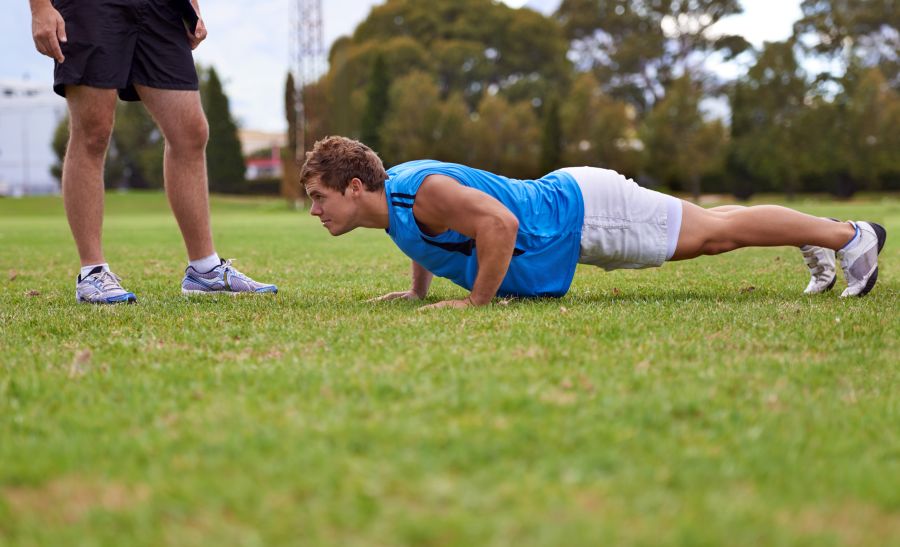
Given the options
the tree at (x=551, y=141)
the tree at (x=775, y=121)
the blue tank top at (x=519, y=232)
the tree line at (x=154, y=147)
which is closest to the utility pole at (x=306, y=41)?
the tree line at (x=154, y=147)

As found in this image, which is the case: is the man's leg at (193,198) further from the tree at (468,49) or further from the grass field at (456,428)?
the tree at (468,49)

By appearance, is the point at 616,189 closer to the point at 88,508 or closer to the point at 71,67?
the point at 71,67

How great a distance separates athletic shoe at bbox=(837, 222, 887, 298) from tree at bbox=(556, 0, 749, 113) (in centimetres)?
4605

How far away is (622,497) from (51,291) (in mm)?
4465

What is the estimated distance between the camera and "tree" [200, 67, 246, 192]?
45375 millimetres

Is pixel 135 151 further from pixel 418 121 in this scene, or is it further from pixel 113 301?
pixel 113 301

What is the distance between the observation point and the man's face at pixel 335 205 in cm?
381

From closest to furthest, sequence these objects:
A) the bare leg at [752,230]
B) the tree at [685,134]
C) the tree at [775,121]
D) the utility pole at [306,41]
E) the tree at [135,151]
A: 1. the bare leg at [752,230]
2. the tree at [685,134]
3. the tree at [775,121]
4. the utility pole at [306,41]
5. the tree at [135,151]

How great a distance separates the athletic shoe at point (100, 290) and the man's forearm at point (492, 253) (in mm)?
1721

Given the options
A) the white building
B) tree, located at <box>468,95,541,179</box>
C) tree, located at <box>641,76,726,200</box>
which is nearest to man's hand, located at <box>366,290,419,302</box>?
tree, located at <box>641,76,726,200</box>

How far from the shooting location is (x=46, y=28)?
3977 mm

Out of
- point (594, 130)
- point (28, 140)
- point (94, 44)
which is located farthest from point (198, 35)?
point (28, 140)

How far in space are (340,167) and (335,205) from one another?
6.5 inches

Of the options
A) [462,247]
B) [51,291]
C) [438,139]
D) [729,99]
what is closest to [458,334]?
[462,247]
